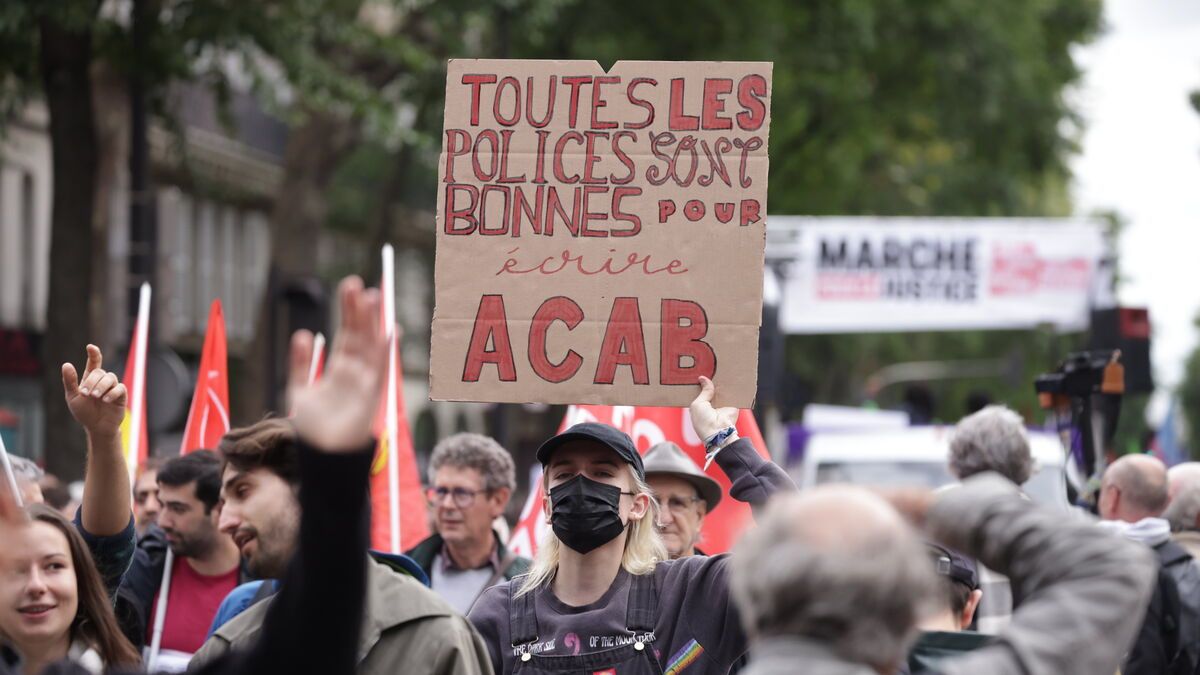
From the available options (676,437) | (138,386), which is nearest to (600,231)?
(676,437)

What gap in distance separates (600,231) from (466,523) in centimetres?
206

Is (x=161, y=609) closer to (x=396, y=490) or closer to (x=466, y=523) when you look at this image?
(x=466, y=523)

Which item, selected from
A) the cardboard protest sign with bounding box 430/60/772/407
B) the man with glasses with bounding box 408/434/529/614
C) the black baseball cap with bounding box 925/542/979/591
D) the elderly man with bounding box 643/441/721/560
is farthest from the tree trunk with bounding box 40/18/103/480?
the black baseball cap with bounding box 925/542/979/591

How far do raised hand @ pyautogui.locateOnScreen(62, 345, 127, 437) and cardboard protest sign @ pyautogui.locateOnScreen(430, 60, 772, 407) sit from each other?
0.90m

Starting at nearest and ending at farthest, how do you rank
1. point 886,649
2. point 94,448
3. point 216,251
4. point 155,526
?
point 886,649, point 94,448, point 155,526, point 216,251

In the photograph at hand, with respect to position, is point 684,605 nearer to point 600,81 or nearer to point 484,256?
point 484,256

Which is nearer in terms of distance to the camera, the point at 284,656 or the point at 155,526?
the point at 284,656

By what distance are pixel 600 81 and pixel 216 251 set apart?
28.9 m

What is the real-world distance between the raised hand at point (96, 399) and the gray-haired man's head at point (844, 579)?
1998 mm

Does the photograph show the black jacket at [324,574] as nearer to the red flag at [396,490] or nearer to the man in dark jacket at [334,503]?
the man in dark jacket at [334,503]

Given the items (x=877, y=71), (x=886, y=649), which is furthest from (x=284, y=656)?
(x=877, y=71)

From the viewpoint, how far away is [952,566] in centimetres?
424

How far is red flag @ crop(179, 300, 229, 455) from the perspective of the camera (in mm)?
7098

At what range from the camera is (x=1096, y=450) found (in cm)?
753
